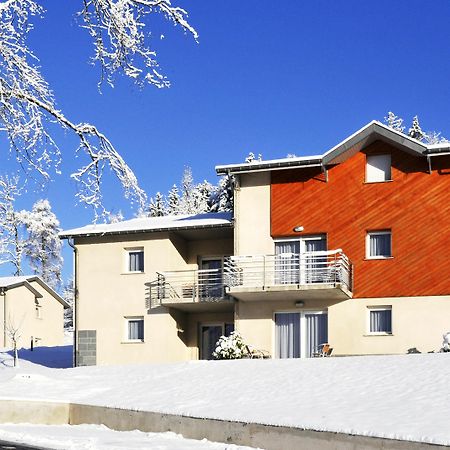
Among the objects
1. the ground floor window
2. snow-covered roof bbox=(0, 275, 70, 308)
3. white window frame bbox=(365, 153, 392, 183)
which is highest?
white window frame bbox=(365, 153, 392, 183)

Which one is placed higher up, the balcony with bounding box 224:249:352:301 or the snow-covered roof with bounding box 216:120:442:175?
the snow-covered roof with bounding box 216:120:442:175

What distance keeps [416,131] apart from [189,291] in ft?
138

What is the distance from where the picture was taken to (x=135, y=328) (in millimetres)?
29734

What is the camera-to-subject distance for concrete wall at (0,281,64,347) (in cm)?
4681

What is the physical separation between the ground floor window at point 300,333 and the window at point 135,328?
5.39m

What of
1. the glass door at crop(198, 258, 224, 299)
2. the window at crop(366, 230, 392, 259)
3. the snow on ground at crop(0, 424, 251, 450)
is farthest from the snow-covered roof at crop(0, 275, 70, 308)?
the snow on ground at crop(0, 424, 251, 450)

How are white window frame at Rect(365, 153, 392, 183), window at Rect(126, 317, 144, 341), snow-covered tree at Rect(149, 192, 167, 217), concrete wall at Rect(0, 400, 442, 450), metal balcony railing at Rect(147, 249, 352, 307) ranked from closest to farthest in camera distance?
concrete wall at Rect(0, 400, 442, 450) < metal balcony railing at Rect(147, 249, 352, 307) < white window frame at Rect(365, 153, 392, 183) < window at Rect(126, 317, 144, 341) < snow-covered tree at Rect(149, 192, 167, 217)

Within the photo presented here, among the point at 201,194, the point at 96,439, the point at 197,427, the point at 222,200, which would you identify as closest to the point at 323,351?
the point at 197,427

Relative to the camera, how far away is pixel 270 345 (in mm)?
27047

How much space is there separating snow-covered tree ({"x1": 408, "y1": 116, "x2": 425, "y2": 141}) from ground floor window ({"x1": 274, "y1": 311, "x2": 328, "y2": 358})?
41000 millimetres

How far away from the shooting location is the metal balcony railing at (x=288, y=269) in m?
25.9

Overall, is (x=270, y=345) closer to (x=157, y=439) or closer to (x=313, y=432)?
(x=157, y=439)

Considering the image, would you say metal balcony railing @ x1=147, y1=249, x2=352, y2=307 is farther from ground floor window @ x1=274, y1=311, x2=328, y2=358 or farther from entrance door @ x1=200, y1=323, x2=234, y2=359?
entrance door @ x1=200, y1=323, x2=234, y2=359

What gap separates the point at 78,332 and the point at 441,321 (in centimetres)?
1332
